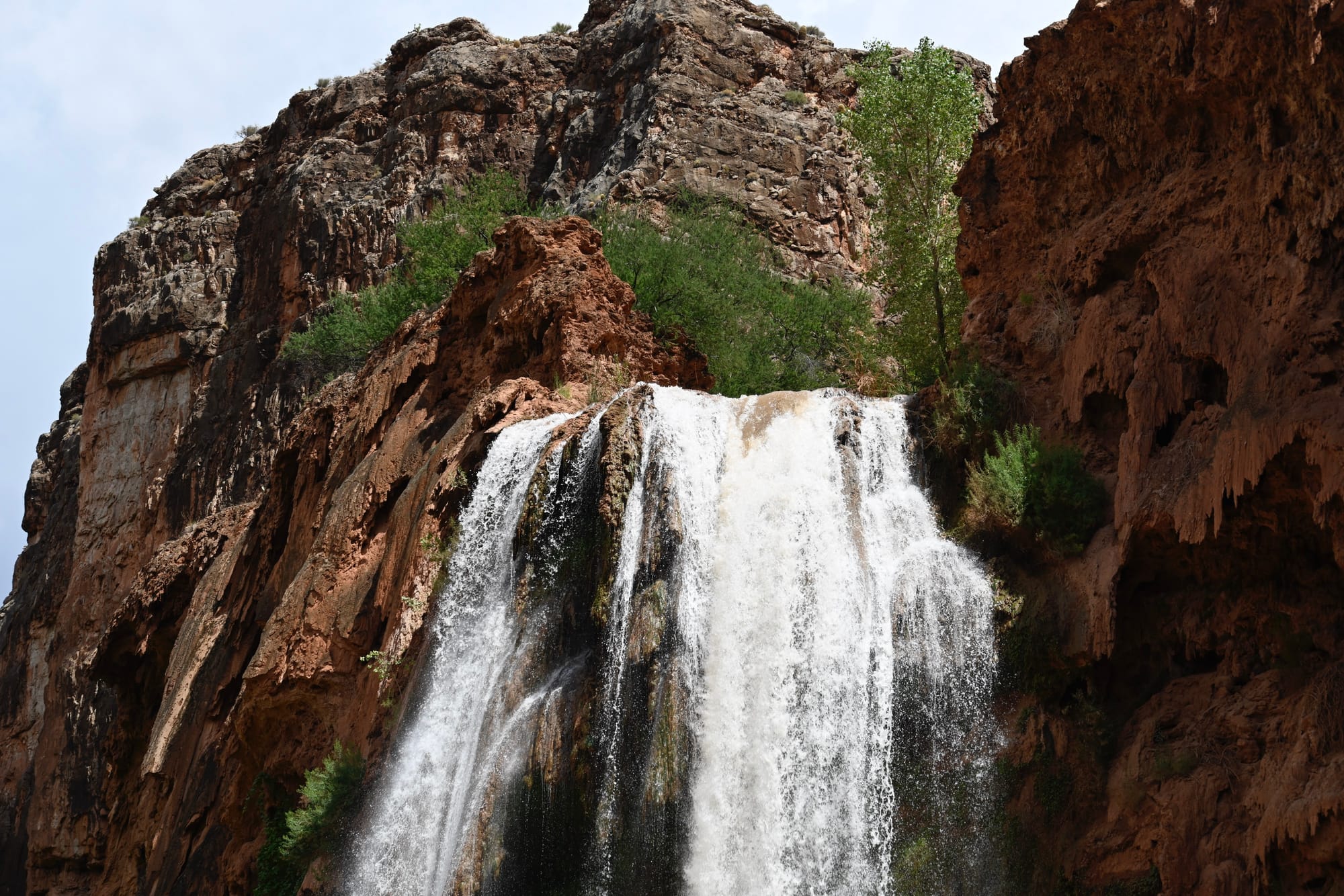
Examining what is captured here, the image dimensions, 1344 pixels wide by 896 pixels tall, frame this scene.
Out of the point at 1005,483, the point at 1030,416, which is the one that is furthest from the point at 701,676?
the point at 1030,416

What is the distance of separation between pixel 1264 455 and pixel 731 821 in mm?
6091

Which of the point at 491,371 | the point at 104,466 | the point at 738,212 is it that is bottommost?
the point at 491,371

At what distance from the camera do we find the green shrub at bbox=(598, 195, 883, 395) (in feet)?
98.7

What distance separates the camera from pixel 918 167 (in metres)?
27.7

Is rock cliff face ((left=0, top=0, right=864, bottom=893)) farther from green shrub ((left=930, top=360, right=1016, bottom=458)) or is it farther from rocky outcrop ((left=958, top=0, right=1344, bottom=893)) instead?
rocky outcrop ((left=958, top=0, right=1344, bottom=893))

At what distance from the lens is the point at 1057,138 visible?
52.5ft

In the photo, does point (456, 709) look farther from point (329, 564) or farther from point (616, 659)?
point (329, 564)

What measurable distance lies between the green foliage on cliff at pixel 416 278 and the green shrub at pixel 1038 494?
20762mm

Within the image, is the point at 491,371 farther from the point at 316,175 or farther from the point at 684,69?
the point at 316,175

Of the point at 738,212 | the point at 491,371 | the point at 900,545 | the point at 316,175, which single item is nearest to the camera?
the point at 900,545

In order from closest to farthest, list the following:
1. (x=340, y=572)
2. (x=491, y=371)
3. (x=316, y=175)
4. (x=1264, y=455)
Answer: (x=1264, y=455) < (x=340, y=572) < (x=491, y=371) < (x=316, y=175)

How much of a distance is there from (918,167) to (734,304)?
5.77 meters

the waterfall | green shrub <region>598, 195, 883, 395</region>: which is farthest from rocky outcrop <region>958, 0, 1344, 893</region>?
green shrub <region>598, 195, 883, 395</region>

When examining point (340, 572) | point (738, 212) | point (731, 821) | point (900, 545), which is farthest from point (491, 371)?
point (738, 212)
